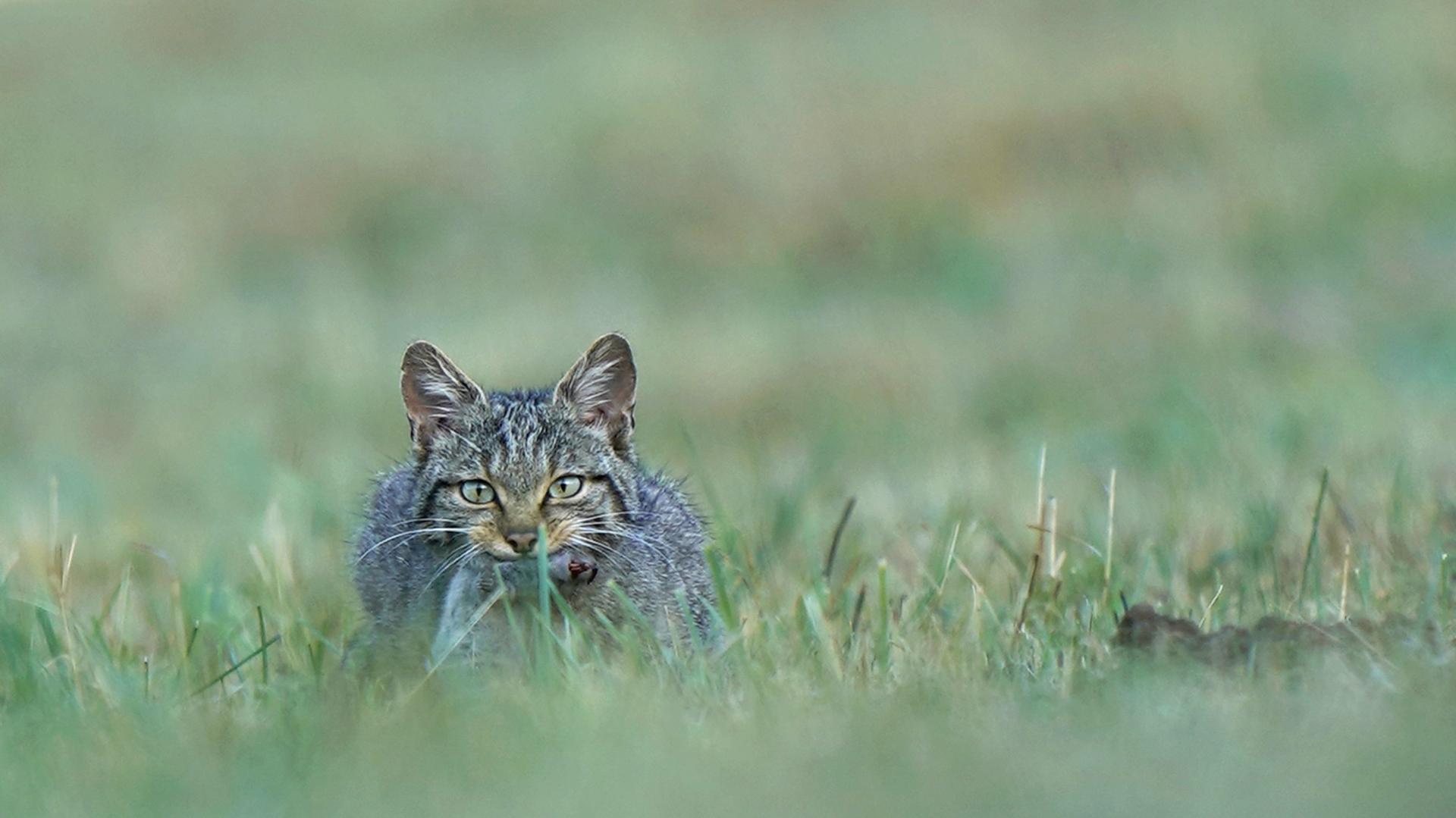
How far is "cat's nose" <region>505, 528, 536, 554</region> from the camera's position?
480cm

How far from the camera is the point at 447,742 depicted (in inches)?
134

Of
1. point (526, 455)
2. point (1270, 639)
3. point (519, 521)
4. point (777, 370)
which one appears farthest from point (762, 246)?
point (1270, 639)

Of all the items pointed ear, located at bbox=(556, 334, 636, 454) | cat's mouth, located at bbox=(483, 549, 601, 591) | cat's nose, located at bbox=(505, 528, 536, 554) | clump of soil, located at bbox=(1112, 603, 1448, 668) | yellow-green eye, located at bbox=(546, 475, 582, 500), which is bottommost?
clump of soil, located at bbox=(1112, 603, 1448, 668)

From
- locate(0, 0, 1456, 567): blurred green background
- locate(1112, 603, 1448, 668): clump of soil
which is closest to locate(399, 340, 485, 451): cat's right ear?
locate(0, 0, 1456, 567): blurred green background

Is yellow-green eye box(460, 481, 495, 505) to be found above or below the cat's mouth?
above

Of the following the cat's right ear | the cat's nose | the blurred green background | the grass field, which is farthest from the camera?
the blurred green background

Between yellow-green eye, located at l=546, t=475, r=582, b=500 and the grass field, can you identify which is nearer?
the grass field

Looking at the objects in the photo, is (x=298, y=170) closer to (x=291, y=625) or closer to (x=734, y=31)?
(x=734, y=31)

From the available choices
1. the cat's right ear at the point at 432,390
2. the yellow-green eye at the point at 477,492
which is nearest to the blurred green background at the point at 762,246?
the cat's right ear at the point at 432,390

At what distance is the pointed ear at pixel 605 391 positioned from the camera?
531 cm

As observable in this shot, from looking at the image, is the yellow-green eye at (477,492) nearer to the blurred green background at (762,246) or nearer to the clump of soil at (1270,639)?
the blurred green background at (762,246)

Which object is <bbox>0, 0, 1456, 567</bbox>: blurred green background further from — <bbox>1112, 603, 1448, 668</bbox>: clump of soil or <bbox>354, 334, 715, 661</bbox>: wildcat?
<bbox>1112, 603, 1448, 668</bbox>: clump of soil

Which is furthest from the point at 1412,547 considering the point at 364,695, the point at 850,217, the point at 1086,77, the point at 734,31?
the point at 734,31

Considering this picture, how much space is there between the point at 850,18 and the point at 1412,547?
15.7 meters
